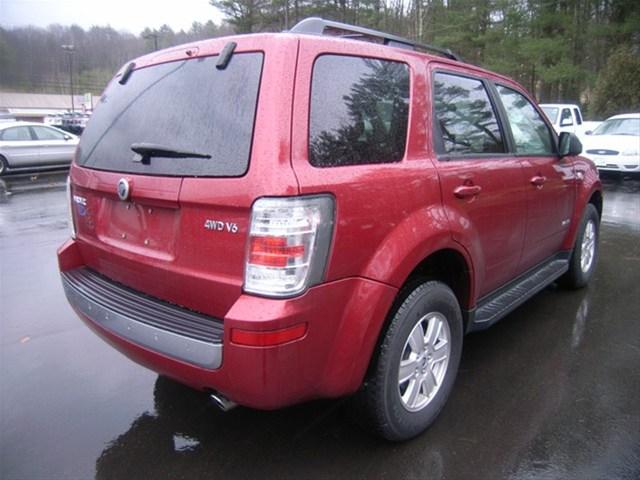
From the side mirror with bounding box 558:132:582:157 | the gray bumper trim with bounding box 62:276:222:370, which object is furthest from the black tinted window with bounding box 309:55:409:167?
the side mirror with bounding box 558:132:582:157

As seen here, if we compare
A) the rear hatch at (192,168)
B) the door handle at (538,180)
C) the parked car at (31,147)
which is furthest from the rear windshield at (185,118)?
the parked car at (31,147)

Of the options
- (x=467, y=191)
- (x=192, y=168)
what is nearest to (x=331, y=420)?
(x=467, y=191)

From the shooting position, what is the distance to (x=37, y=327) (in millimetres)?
4121

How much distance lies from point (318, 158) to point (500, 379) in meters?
2.02

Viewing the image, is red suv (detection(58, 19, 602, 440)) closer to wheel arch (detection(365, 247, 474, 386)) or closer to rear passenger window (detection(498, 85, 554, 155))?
wheel arch (detection(365, 247, 474, 386))

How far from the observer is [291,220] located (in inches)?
77.2

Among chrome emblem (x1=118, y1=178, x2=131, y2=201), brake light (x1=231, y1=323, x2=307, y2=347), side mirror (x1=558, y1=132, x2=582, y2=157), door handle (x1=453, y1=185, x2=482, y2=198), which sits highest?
side mirror (x1=558, y1=132, x2=582, y2=157)

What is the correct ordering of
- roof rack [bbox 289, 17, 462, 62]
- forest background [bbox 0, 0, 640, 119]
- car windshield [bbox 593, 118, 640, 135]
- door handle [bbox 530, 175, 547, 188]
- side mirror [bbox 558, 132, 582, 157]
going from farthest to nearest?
forest background [bbox 0, 0, 640, 119], car windshield [bbox 593, 118, 640, 135], side mirror [bbox 558, 132, 582, 157], door handle [bbox 530, 175, 547, 188], roof rack [bbox 289, 17, 462, 62]

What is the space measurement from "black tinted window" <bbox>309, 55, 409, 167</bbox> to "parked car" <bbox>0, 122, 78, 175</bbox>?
600 inches

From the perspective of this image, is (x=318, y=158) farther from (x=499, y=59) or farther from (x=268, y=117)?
(x=499, y=59)

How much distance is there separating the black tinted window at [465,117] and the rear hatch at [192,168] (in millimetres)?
1097

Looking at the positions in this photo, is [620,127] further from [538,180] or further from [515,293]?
[515,293]

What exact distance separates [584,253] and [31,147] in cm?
1527

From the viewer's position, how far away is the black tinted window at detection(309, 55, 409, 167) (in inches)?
84.6
